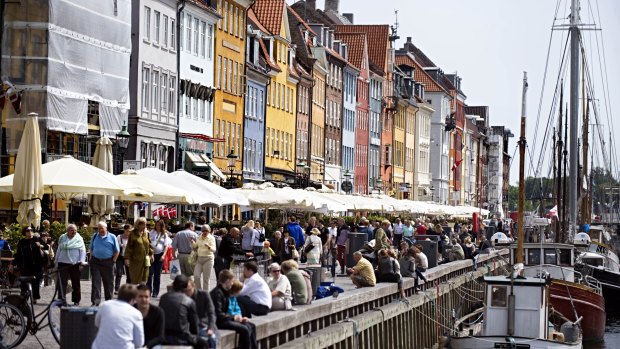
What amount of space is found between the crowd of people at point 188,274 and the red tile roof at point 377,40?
273 ft

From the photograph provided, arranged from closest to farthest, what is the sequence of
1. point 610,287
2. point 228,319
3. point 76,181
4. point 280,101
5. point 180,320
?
point 180,320 < point 228,319 < point 76,181 < point 610,287 < point 280,101

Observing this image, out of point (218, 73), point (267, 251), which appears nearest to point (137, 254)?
point (267, 251)

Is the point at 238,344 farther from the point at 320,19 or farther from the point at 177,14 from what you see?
the point at 320,19

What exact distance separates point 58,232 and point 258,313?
11.8 m

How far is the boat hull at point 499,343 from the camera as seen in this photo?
114ft

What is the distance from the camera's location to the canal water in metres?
50.7

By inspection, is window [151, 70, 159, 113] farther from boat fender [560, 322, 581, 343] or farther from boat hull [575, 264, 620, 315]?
boat fender [560, 322, 581, 343]

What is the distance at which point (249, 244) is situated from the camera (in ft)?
137

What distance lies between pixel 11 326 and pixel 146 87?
4364cm

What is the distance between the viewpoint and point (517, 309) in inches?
1502

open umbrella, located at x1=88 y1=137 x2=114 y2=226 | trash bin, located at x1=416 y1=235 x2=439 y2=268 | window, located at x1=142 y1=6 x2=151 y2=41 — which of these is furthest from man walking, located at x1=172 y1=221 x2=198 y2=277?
window, located at x1=142 y1=6 x2=151 y2=41

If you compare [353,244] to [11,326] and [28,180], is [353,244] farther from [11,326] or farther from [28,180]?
[11,326]

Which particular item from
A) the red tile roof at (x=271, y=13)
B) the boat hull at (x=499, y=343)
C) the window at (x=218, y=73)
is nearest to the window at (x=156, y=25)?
the window at (x=218, y=73)

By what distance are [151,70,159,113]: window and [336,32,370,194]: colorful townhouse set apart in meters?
55.2
